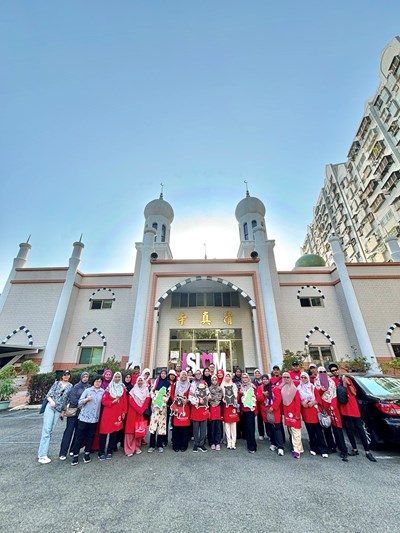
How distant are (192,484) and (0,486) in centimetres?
263

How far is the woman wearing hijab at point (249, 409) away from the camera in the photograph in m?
4.46

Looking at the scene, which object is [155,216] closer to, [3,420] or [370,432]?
[3,420]

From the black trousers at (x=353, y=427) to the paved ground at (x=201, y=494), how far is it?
0.22 m

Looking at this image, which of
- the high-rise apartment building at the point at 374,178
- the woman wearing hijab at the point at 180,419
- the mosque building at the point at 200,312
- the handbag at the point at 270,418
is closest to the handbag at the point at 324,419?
the handbag at the point at 270,418

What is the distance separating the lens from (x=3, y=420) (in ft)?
23.1

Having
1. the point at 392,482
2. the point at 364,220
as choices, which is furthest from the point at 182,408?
the point at 364,220

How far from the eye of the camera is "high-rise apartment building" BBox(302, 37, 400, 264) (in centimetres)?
2197

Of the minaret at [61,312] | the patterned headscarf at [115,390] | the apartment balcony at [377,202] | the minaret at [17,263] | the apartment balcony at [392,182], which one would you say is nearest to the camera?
the patterned headscarf at [115,390]

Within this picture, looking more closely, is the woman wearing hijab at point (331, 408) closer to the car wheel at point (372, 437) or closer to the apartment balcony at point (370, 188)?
the car wheel at point (372, 437)

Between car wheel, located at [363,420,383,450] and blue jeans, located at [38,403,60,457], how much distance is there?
222 inches

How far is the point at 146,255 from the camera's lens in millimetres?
14906

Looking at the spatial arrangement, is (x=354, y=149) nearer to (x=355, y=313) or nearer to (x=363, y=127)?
(x=363, y=127)

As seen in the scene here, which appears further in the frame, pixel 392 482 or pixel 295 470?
pixel 295 470

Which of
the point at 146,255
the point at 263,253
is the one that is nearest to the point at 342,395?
the point at 263,253
